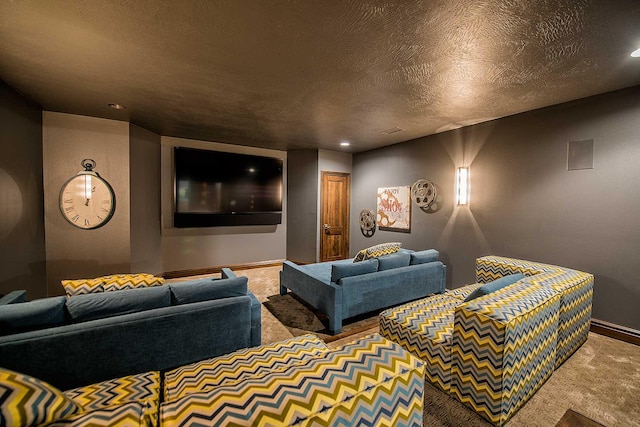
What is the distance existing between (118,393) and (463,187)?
4.44 m

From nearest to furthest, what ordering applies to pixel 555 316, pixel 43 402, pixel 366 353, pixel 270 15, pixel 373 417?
pixel 43 402
pixel 373 417
pixel 366 353
pixel 270 15
pixel 555 316

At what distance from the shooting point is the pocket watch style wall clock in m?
3.65

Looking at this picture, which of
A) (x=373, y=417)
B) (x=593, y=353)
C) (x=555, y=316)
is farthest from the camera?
(x=593, y=353)

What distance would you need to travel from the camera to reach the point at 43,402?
740 mm

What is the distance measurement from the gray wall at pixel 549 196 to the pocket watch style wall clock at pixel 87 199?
16.5 ft

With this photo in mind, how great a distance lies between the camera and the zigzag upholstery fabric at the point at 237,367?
139 centimetres

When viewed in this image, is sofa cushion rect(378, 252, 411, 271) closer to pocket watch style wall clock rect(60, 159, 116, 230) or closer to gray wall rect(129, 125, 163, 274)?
gray wall rect(129, 125, 163, 274)

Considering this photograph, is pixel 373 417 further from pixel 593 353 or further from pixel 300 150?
pixel 300 150

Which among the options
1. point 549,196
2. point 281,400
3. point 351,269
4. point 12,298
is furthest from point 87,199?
point 549,196

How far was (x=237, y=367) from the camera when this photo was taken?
1.57 m

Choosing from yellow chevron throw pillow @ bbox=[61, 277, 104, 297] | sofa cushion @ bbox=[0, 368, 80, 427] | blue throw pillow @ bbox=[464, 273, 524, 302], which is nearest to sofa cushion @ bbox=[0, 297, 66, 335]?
yellow chevron throw pillow @ bbox=[61, 277, 104, 297]

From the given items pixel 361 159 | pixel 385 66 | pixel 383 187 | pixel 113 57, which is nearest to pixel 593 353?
pixel 385 66

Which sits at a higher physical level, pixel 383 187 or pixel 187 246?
pixel 383 187

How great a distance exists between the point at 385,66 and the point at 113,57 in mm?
2299
